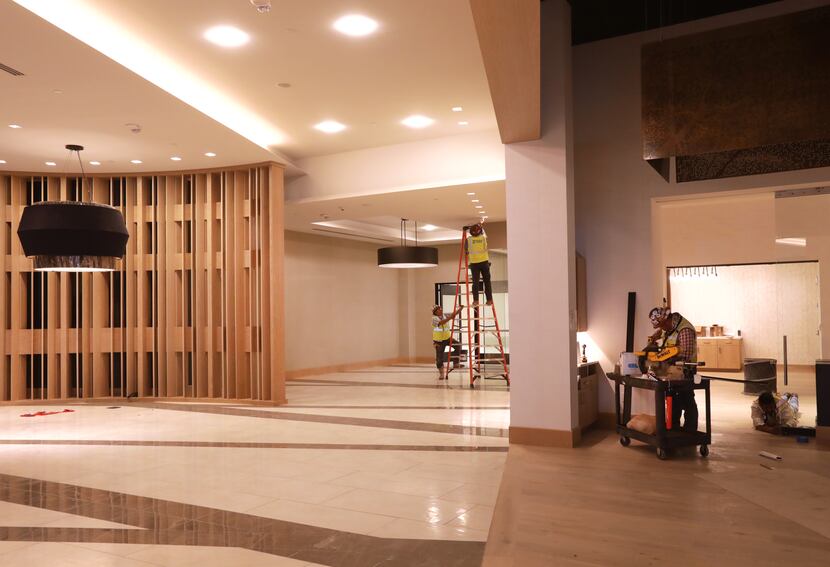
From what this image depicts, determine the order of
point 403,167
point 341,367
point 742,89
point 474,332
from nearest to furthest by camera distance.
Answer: point 742,89, point 403,167, point 474,332, point 341,367

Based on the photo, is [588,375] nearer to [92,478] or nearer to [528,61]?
[528,61]

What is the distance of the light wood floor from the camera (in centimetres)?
343

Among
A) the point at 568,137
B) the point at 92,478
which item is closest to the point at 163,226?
the point at 92,478

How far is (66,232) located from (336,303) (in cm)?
868

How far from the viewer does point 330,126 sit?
8750mm

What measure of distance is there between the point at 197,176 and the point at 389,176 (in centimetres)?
342

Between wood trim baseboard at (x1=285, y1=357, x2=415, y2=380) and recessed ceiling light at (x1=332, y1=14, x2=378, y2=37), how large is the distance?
9.32 m

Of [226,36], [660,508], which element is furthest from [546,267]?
[226,36]

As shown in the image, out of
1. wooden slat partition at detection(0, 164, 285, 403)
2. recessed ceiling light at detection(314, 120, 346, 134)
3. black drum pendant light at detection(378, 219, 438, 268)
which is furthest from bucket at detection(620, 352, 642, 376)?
black drum pendant light at detection(378, 219, 438, 268)

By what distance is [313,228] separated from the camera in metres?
13.7

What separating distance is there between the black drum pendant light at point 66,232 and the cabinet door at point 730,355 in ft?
39.1

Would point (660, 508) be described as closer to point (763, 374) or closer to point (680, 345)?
point (680, 345)

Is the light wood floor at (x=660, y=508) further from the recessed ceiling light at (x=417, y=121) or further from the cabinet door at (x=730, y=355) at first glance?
the cabinet door at (x=730, y=355)

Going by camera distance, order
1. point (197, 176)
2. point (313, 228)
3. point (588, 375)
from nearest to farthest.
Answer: point (588, 375), point (197, 176), point (313, 228)
